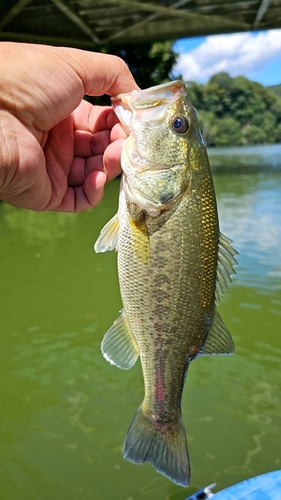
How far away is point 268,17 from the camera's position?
693 inches

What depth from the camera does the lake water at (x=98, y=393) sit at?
3.75 m

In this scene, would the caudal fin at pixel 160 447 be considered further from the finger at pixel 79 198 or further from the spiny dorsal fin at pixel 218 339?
the finger at pixel 79 198

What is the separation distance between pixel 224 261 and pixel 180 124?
0.72 meters

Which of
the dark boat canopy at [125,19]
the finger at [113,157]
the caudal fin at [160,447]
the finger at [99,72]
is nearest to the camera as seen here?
the caudal fin at [160,447]

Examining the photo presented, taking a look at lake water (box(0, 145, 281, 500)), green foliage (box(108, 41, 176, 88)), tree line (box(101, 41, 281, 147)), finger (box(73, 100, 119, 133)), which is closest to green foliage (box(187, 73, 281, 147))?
tree line (box(101, 41, 281, 147))

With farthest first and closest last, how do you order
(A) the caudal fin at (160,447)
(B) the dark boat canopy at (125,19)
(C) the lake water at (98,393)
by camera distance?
(B) the dark boat canopy at (125,19)
(C) the lake water at (98,393)
(A) the caudal fin at (160,447)

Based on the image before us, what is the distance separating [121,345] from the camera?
2.37 metres

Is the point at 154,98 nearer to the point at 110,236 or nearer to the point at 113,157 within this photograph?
the point at 113,157

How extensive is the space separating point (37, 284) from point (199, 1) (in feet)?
40.8

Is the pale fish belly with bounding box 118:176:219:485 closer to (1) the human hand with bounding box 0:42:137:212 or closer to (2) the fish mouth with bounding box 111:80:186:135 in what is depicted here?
(2) the fish mouth with bounding box 111:80:186:135

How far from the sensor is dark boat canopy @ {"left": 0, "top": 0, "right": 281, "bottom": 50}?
49.2 feet

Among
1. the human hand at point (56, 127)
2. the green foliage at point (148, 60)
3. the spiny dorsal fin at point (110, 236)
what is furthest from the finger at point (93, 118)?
the green foliage at point (148, 60)

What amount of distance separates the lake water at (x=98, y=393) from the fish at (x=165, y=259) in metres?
1.61

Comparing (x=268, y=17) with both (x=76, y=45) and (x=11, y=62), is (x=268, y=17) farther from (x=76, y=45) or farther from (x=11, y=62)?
(x=11, y=62)
